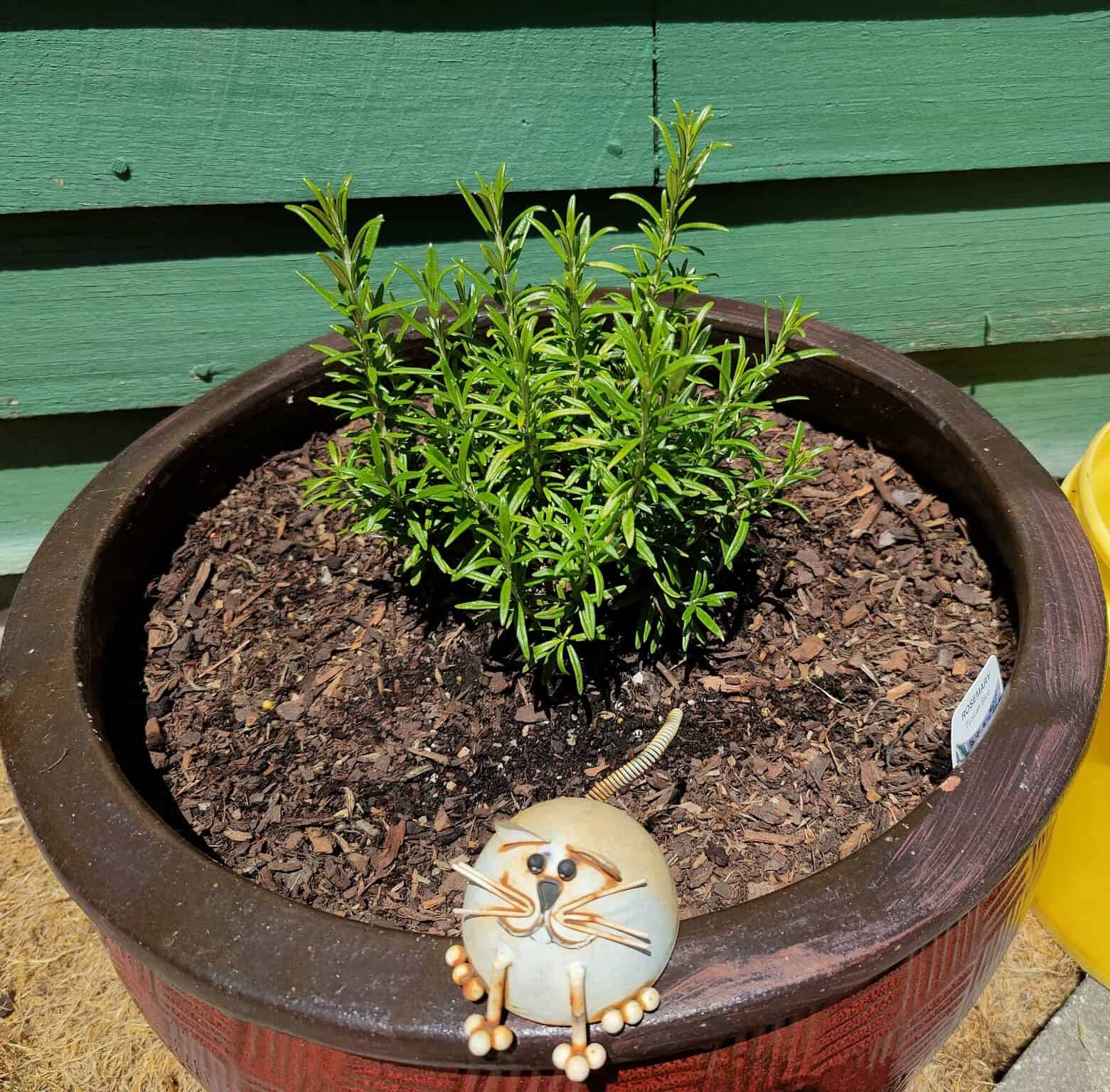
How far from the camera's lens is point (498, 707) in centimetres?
154

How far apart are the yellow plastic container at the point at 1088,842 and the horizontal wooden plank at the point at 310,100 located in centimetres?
110

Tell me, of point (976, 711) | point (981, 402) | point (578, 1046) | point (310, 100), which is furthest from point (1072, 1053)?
point (310, 100)

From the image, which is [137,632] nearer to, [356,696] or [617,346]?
[356,696]

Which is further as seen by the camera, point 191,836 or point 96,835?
point 191,836

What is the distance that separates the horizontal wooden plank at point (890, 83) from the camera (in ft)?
6.23

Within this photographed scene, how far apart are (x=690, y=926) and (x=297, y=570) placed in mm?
1081

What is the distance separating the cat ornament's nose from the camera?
0.88 metres

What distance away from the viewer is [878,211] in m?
2.24

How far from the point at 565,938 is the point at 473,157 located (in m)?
1.62

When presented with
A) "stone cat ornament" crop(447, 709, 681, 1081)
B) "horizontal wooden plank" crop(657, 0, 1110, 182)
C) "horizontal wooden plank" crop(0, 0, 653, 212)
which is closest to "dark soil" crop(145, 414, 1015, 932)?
"stone cat ornament" crop(447, 709, 681, 1081)

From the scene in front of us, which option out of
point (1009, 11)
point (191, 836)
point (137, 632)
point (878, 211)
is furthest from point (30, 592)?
point (1009, 11)

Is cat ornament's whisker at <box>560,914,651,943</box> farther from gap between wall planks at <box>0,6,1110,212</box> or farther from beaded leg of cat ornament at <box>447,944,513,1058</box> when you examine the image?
gap between wall planks at <box>0,6,1110,212</box>

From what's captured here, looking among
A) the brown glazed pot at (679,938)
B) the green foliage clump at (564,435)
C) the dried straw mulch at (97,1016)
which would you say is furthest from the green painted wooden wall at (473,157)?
the dried straw mulch at (97,1016)

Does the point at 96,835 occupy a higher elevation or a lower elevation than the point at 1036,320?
lower
